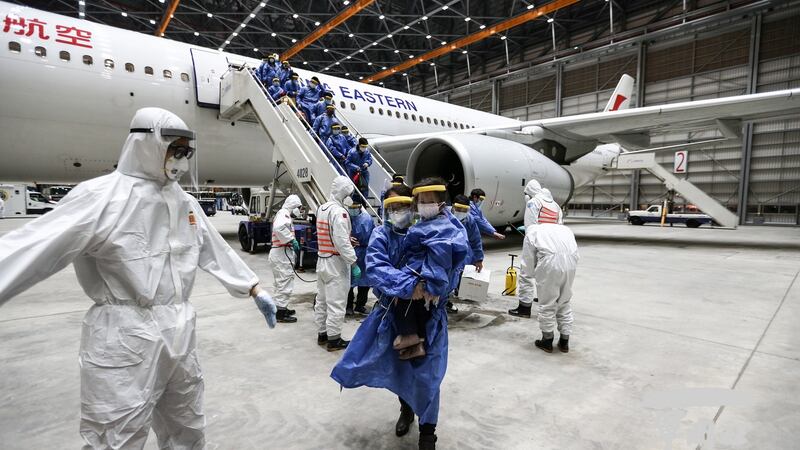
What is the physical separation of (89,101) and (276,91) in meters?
3.03

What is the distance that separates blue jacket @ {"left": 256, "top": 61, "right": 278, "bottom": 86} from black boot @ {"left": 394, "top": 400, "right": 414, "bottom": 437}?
716cm

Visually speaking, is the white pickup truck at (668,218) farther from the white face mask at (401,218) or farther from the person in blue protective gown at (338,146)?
the white face mask at (401,218)

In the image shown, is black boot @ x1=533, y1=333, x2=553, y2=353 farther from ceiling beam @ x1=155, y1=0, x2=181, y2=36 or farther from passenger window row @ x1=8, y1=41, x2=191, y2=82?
ceiling beam @ x1=155, y1=0, x2=181, y2=36

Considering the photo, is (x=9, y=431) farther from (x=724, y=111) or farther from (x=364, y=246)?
(x=724, y=111)

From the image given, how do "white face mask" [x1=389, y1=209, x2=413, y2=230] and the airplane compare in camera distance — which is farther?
the airplane

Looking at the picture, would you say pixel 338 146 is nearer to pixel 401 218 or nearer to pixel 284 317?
pixel 284 317

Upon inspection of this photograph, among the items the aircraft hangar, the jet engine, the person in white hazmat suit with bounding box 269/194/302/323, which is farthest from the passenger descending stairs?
the person in white hazmat suit with bounding box 269/194/302/323

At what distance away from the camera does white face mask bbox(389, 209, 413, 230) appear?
6.91ft

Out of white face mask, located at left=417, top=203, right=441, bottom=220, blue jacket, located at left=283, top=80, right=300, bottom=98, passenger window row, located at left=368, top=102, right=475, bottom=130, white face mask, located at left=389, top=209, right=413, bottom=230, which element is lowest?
white face mask, located at left=389, top=209, right=413, bottom=230

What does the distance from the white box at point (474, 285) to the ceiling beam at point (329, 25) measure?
15.8 metres

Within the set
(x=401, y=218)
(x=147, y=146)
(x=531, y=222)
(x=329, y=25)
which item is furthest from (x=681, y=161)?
(x=147, y=146)

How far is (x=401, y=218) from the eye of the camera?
2.11 m

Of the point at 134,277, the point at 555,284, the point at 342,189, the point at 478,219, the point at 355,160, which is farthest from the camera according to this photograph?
the point at 355,160

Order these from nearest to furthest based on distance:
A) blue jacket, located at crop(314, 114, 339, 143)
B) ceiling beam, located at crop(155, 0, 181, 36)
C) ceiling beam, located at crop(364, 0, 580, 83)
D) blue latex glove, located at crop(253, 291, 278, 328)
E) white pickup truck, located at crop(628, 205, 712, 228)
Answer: blue latex glove, located at crop(253, 291, 278, 328) → blue jacket, located at crop(314, 114, 339, 143) → white pickup truck, located at crop(628, 205, 712, 228) → ceiling beam, located at crop(155, 0, 181, 36) → ceiling beam, located at crop(364, 0, 580, 83)
